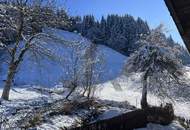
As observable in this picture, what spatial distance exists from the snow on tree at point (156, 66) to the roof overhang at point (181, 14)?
3440cm

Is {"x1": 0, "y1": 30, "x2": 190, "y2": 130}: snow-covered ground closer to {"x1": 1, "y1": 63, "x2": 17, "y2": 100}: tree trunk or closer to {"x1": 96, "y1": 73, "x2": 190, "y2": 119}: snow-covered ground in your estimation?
{"x1": 96, "y1": 73, "x2": 190, "y2": 119}: snow-covered ground

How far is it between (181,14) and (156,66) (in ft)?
118

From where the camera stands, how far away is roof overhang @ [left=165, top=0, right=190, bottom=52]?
293 centimetres

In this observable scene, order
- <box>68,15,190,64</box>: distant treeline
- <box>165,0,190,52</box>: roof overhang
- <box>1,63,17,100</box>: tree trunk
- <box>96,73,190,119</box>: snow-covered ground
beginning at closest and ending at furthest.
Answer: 1. <box>165,0,190,52</box>: roof overhang
2. <box>1,63,17,100</box>: tree trunk
3. <box>96,73,190,119</box>: snow-covered ground
4. <box>68,15,190,64</box>: distant treeline

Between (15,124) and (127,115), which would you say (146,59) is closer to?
(127,115)

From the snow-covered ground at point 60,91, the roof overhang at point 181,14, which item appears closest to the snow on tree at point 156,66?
the snow-covered ground at point 60,91

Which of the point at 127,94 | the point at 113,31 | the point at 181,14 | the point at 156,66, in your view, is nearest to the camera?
the point at 181,14

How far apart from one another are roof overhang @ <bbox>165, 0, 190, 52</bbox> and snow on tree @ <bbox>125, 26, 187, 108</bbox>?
34.4m

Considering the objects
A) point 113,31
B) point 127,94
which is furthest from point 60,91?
point 113,31

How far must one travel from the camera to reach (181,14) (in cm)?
312

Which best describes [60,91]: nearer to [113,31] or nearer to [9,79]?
[9,79]

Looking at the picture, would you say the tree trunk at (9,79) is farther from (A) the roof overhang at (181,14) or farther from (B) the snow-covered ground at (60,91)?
(A) the roof overhang at (181,14)

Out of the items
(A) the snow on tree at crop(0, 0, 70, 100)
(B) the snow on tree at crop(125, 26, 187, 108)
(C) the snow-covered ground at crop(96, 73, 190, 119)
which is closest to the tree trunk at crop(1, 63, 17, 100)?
(A) the snow on tree at crop(0, 0, 70, 100)

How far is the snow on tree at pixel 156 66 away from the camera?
3844 cm
